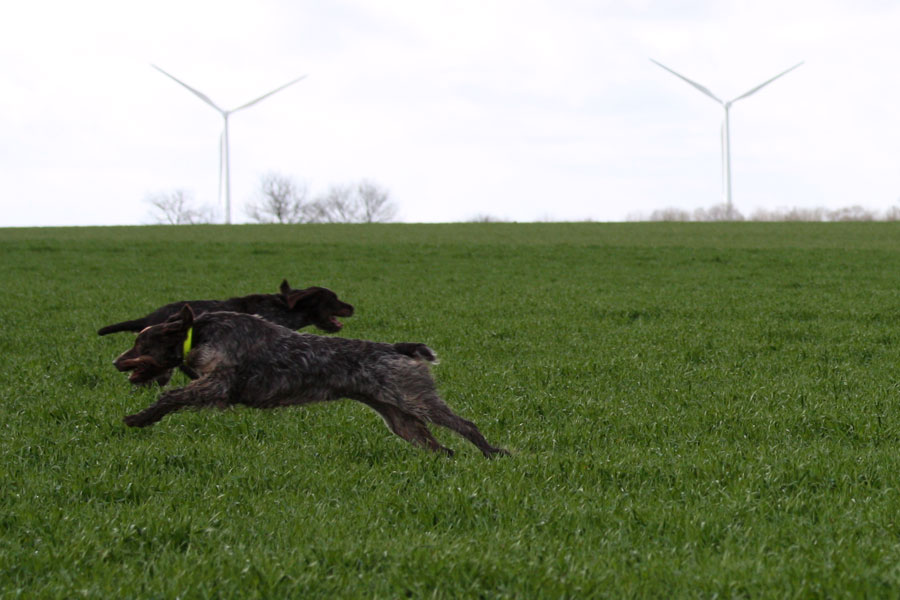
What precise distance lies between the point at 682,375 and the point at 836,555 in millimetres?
6367

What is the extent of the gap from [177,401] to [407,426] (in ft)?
6.51

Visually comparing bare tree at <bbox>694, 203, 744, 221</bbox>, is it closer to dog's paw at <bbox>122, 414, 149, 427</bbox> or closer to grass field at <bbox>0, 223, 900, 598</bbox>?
grass field at <bbox>0, 223, 900, 598</bbox>

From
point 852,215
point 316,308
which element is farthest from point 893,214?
point 316,308

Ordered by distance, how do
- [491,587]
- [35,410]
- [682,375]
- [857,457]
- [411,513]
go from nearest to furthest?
[491,587] → [411,513] → [857,457] → [35,410] → [682,375]

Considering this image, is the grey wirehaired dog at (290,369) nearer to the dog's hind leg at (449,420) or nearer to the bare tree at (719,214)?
the dog's hind leg at (449,420)

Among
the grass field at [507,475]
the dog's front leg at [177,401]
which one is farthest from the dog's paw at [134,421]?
the grass field at [507,475]

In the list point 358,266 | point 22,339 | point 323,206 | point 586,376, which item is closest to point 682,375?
point 586,376

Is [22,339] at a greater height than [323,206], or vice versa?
[323,206]

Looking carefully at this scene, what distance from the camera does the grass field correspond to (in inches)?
182

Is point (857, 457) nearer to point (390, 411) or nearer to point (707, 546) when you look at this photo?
point (707, 546)

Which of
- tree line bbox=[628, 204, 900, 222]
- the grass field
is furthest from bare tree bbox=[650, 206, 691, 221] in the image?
the grass field

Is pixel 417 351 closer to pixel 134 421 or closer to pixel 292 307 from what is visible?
pixel 134 421

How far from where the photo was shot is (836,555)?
4.79 meters

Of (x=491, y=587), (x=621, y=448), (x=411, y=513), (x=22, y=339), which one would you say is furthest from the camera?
(x=22, y=339)
